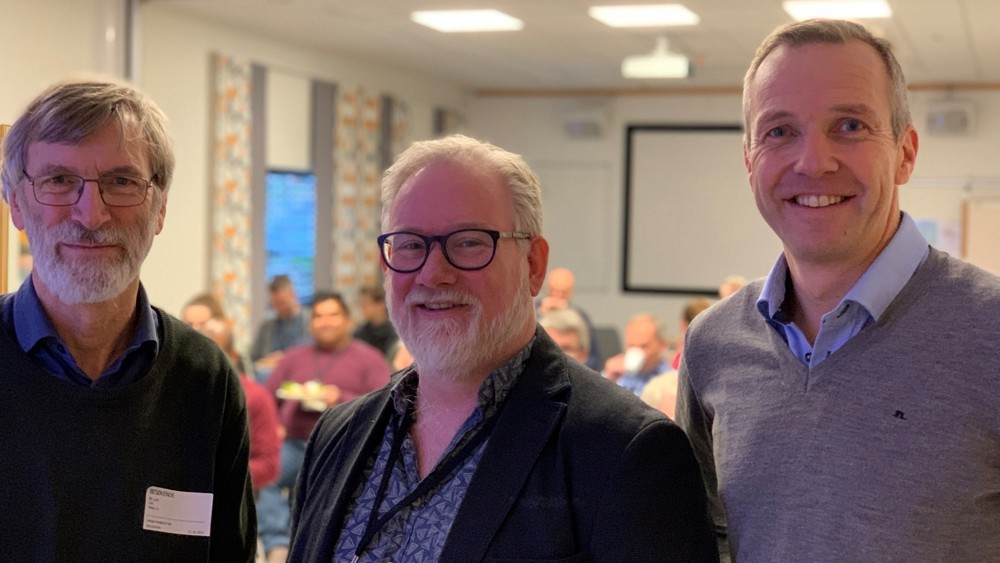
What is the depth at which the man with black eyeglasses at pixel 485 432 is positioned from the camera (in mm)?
1575

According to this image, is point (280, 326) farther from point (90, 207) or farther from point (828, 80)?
point (828, 80)

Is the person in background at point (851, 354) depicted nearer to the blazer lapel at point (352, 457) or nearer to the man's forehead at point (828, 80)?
the man's forehead at point (828, 80)

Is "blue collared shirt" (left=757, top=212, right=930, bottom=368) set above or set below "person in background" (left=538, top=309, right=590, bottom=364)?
above

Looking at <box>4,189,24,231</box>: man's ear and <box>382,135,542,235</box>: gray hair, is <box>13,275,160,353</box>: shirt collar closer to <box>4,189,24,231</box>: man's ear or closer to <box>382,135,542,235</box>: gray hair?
<box>4,189,24,231</box>: man's ear

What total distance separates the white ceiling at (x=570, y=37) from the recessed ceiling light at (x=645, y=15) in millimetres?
103

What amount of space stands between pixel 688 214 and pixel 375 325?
468 centimetres

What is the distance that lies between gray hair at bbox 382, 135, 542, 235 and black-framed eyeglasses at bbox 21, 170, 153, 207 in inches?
19.4

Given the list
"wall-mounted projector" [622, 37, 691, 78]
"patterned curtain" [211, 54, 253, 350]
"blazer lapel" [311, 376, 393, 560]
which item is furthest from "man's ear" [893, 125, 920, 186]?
"patterned curtain" [211, 54, 253, 350]

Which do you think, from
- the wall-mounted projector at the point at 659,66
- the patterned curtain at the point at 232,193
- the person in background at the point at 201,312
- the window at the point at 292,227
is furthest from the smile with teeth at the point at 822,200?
the window at the point at 292,227

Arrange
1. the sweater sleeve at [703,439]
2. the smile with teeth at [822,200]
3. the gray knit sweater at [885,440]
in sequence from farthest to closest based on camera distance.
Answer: the sweater sleeve at [703,439]
the smile with teeth at [822,200]
the gray knit sweater at [885,440]

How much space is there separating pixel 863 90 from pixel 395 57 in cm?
911

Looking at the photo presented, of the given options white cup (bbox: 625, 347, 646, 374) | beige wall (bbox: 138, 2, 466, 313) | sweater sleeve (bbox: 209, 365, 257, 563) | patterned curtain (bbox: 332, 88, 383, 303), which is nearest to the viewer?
sweater sleeve (bbox: 209, 365, 257, 563)

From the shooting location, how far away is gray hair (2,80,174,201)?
1.92 metres

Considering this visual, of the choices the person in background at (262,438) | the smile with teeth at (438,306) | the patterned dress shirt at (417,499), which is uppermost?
the smile with teeth at (438,306)
